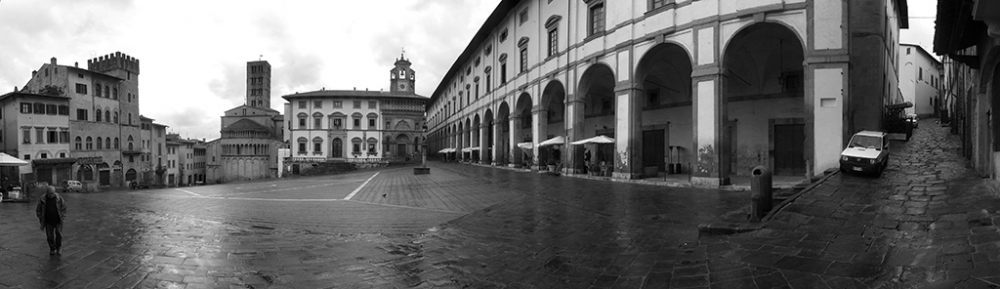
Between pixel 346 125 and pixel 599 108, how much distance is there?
44.8 metres

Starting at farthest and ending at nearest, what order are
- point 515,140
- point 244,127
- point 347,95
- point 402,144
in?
1. point 244,127
2. point 402,144
3. point 347,95
4. point 515,140

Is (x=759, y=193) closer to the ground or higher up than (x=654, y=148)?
closer to the ground

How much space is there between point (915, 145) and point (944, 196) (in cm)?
1259

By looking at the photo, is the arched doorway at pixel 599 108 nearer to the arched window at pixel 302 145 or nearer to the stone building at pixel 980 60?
the stone building at pixel 980 60

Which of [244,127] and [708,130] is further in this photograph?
[244,127]

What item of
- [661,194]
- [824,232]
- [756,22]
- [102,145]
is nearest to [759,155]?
[756,22]

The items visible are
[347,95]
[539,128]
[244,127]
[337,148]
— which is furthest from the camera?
[244,127]

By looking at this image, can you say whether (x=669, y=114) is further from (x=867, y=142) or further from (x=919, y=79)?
(x=919, y=79)

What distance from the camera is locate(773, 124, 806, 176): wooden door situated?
53.4 feet

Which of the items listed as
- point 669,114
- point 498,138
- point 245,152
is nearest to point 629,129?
point 669,114

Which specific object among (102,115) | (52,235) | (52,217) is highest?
(102,115)

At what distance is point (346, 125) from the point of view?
61281 mm

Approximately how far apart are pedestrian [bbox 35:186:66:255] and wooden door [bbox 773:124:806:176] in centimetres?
1928

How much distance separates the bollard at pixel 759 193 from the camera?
673 centimetres
